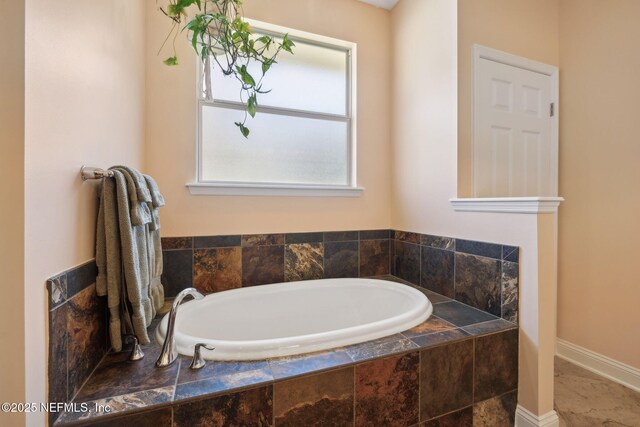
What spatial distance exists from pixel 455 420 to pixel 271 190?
65.1 inches

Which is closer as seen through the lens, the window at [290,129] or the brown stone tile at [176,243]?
the brown stone tile at [176,243]

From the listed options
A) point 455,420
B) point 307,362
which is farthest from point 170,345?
point 455,420

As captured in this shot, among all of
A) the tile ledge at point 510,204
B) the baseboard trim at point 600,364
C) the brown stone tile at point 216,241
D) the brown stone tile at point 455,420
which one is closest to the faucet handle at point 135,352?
the brown stone tile at point 216,241

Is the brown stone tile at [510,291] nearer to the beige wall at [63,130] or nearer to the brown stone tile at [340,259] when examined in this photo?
the brown stone tile at [340,259]

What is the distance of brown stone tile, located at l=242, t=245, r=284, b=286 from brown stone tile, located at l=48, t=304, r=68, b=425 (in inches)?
44.0

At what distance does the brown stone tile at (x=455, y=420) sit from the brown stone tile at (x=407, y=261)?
95cm

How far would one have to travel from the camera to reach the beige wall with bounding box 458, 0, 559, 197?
182 centimetres

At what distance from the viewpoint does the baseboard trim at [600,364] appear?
172 centimetres

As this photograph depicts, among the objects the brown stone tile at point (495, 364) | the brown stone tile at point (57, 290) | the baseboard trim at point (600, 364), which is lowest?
the baseboard trim at point (600, 364)

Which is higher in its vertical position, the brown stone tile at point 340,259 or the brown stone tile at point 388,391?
the brown stone tile at point 340,259

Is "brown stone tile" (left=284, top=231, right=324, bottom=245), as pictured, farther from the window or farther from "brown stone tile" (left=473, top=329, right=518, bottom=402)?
"brown stone tile" (left=473, top=329, right=518, bottom=402)

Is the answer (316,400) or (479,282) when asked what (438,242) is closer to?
(479,282)

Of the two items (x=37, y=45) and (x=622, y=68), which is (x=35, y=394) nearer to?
(x=37, y=45)

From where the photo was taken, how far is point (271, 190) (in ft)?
6.68
